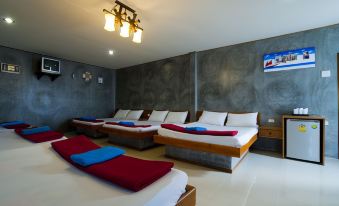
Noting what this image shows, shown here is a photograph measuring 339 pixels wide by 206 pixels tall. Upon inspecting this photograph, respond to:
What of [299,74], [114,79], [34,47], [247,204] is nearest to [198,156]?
[247,204]

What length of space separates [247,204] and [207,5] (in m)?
2.60

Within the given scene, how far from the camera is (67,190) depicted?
3.19ft

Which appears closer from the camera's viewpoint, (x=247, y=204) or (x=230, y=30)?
(x=247, y=204)

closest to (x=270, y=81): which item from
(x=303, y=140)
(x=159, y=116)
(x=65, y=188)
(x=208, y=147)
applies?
(x=303, y=140)

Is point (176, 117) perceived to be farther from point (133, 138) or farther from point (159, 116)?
point (133, 138)

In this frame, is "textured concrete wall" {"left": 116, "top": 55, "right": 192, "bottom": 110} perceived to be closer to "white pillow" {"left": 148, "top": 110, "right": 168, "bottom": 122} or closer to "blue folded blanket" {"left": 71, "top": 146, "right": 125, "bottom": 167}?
"white pillow" {"left": 148, "top": 110, "right": 168, "bottom": 122}

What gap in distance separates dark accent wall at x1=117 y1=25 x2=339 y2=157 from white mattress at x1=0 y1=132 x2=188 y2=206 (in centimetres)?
323

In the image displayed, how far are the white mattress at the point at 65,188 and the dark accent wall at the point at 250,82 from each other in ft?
10.6

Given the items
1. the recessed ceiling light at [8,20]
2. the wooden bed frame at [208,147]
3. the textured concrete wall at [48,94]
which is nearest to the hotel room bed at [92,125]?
the textured concrete wall at [48,94]

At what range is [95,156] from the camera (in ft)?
4.42

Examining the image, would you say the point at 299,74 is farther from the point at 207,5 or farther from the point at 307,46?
the point at 207,5

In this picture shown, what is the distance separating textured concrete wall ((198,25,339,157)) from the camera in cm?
301

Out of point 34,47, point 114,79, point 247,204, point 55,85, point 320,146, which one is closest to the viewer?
point 247,204

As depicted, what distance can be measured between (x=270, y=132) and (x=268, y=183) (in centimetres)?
147
